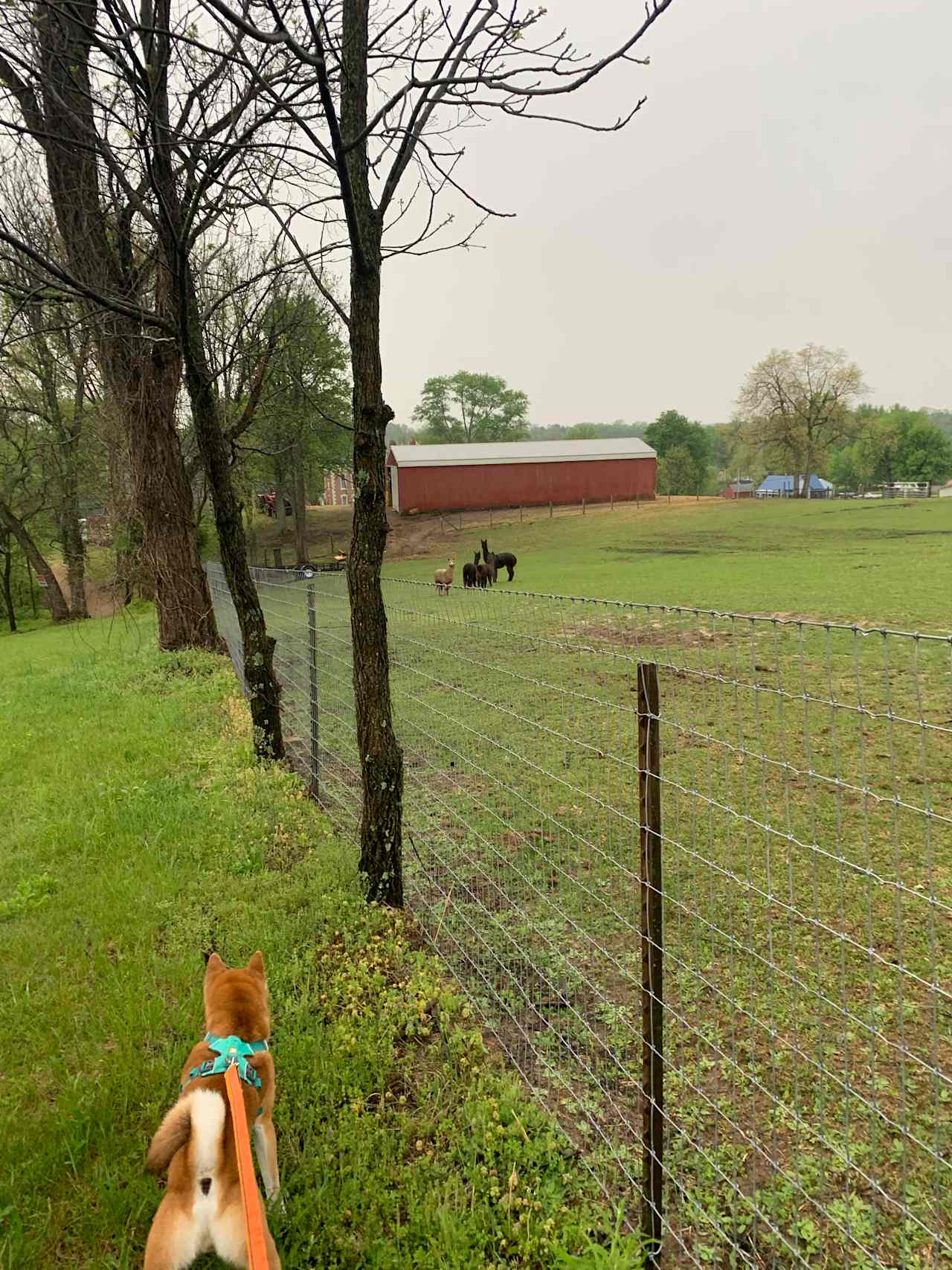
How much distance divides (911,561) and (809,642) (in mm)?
9681

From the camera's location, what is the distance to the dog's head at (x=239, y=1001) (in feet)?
6.73

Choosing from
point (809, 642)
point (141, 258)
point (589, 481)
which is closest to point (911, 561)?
point (809, 642)

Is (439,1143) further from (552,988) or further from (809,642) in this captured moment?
(809,642)

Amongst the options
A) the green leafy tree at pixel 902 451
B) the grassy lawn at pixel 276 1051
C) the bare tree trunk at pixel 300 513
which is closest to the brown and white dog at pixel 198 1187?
the grassy lawn at pixel 276 1051

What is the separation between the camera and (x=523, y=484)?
42.0 m

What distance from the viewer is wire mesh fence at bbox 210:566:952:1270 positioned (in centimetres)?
176

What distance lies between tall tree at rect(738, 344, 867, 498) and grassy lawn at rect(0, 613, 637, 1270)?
5526 centimetres

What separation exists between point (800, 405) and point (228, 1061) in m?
59.5

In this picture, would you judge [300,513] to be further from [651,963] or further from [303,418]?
[651,963]

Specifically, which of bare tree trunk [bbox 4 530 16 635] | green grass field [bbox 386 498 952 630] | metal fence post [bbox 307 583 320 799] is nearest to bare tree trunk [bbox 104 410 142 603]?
metal fence post [bbox 307 583 320 799]

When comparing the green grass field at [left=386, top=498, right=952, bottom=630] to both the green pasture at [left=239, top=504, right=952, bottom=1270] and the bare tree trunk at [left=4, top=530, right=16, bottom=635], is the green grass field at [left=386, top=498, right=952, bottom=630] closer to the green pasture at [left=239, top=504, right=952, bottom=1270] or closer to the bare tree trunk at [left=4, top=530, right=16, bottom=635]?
the green pasture at [left=239, top=504, right=952, bottom=1270]

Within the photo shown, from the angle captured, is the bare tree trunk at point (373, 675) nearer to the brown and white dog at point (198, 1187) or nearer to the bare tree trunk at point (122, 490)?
the brown and white dog at point (198, 1187)

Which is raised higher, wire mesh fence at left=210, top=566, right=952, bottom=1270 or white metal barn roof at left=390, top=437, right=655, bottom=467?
white metal barn roof at left=390, top=437, right=655, bottom=467

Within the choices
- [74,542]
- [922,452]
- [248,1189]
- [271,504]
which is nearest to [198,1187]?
[248,1189]
